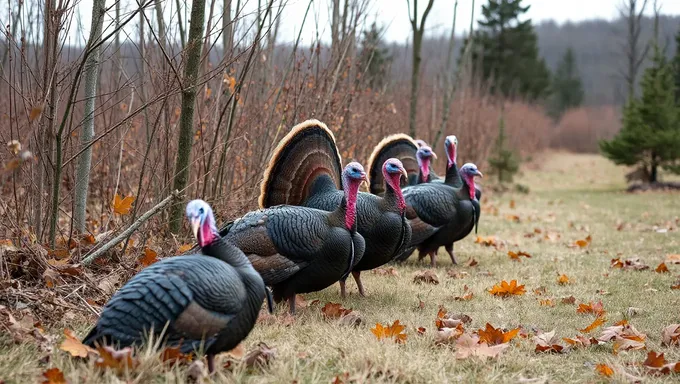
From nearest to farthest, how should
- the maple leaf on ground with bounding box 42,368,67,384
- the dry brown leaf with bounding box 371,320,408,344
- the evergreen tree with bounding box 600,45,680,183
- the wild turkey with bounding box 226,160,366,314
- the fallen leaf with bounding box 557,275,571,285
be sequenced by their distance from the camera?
1. the maple leaf on ground with bounding box 42,368,67,384
2. the dry brown leaf with bounding box 371,320,408,344
3. the wild turkey with bounding box 226,160,366,314
4. the fallen leaf with bounding box 557,275,571,285
5. the evergreen tree with bounding box 600,45,680,183

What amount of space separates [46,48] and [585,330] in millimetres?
3693

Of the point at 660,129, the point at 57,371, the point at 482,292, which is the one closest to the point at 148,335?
the point at 57,371

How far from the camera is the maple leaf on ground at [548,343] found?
4.24 m

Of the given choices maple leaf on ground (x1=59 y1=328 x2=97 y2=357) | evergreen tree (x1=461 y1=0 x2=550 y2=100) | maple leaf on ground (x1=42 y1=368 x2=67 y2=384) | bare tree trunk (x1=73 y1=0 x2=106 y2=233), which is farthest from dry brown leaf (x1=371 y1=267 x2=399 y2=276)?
evergreen tree (x1=461 y1=0 x2=550 y2=100)

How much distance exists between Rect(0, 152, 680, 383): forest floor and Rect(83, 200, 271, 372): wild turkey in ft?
0.45

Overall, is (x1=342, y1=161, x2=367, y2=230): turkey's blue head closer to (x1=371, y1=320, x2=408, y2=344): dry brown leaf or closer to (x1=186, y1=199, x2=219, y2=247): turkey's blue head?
(x1=371, y1=320, x2=408, y2=344): dry brown leaf

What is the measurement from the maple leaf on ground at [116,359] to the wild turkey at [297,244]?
69.9 inches

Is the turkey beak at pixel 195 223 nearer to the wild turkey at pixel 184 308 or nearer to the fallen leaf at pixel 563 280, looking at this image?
the wild turkey at pixel 184 308

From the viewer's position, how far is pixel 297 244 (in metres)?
5.02

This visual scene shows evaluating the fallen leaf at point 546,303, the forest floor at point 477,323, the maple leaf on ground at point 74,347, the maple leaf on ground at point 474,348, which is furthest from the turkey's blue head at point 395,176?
the maple leaf on ground at point 74,347

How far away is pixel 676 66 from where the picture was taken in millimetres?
31609

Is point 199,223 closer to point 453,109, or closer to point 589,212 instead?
point 589,212

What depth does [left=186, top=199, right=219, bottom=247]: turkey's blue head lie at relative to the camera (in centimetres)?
342

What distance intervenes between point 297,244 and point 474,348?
5.02 feet
